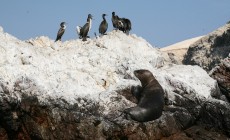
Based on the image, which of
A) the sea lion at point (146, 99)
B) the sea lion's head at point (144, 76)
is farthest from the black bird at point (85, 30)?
the sea lion at point (146, 99)

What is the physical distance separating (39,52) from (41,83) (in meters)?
1.78

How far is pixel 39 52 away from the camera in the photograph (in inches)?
614

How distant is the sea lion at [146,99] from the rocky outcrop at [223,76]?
8.80 feet

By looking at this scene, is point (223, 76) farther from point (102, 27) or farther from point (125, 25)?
point (102, 27)

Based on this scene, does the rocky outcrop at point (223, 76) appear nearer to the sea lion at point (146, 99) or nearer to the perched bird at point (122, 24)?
the sea lion at point (146, 99)

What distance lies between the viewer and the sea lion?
539 inches

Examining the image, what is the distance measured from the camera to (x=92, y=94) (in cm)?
1405

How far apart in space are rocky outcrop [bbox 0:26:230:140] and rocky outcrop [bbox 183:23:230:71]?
83.2 ft

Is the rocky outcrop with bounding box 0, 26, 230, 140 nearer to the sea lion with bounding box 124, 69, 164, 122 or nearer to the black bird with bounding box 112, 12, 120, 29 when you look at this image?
the sea lion with bounding box 124, 69, 164, 122

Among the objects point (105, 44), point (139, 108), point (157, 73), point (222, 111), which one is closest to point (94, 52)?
point (105, 44)

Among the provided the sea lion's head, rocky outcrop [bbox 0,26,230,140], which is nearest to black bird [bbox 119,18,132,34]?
rocky outcrop [bbox 0,26,230,140]

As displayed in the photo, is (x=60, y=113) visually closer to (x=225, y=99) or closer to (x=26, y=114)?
(x=26, y=114)

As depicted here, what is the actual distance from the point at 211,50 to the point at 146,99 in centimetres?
3059

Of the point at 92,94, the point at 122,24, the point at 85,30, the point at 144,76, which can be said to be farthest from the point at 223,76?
the point at 85,30
